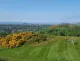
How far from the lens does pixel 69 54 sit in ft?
124

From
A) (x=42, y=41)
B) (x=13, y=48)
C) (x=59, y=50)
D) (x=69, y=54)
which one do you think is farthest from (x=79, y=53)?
(x=13, y=48)

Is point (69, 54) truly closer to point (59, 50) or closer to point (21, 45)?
point (59, 50)

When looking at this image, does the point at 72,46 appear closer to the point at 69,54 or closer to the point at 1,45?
the point at 69,54

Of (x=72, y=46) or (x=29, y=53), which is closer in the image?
(x=29, y=53)

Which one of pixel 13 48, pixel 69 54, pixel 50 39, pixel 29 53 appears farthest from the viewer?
pixel 50 39

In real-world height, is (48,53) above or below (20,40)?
below

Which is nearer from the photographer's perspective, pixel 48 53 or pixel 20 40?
pixel 48 53

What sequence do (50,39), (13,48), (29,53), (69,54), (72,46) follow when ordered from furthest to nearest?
(50,39)
(13,48)
(72,46)
(29,53)
(69,54)

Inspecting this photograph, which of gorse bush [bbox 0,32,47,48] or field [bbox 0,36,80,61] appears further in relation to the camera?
gorse bush [bbox 0,32,47,48]

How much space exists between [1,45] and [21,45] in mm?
7414

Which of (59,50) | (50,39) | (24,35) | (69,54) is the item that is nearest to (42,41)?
(50,39)

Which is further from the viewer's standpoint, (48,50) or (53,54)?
(48,50)

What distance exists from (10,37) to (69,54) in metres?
23.8

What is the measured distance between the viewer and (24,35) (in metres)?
55.4
